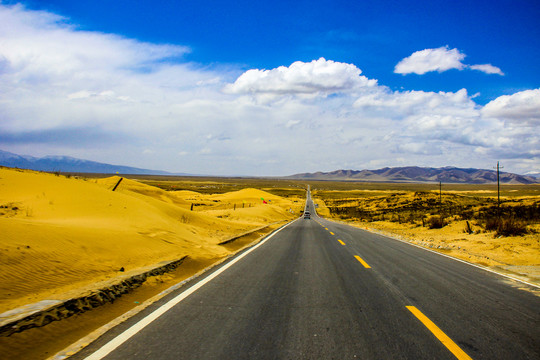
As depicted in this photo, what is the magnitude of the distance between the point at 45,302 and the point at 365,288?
5.66 metres

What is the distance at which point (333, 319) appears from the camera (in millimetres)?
4848

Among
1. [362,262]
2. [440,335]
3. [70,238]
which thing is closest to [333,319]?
[440,335]

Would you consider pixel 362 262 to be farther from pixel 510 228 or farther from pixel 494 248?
pixel 510 228

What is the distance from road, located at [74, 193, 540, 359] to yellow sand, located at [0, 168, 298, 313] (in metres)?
2.38

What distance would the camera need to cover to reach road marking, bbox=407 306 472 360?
3805 millimetres

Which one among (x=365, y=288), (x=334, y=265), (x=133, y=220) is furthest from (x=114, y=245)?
(x=365, y=288)

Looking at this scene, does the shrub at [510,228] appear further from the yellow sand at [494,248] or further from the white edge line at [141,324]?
the white edge line at [141,324]

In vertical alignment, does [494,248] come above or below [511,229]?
below

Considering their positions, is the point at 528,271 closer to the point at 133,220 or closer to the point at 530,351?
the point at 530,351

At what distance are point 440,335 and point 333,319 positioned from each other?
142cm

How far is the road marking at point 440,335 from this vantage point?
12.5 ft

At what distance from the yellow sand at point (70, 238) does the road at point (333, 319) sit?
7.81 ft

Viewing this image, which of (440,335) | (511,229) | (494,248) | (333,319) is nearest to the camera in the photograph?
(440,335)

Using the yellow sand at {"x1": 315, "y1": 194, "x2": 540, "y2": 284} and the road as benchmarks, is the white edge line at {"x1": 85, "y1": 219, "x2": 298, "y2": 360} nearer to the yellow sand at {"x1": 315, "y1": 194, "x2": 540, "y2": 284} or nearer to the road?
the road
